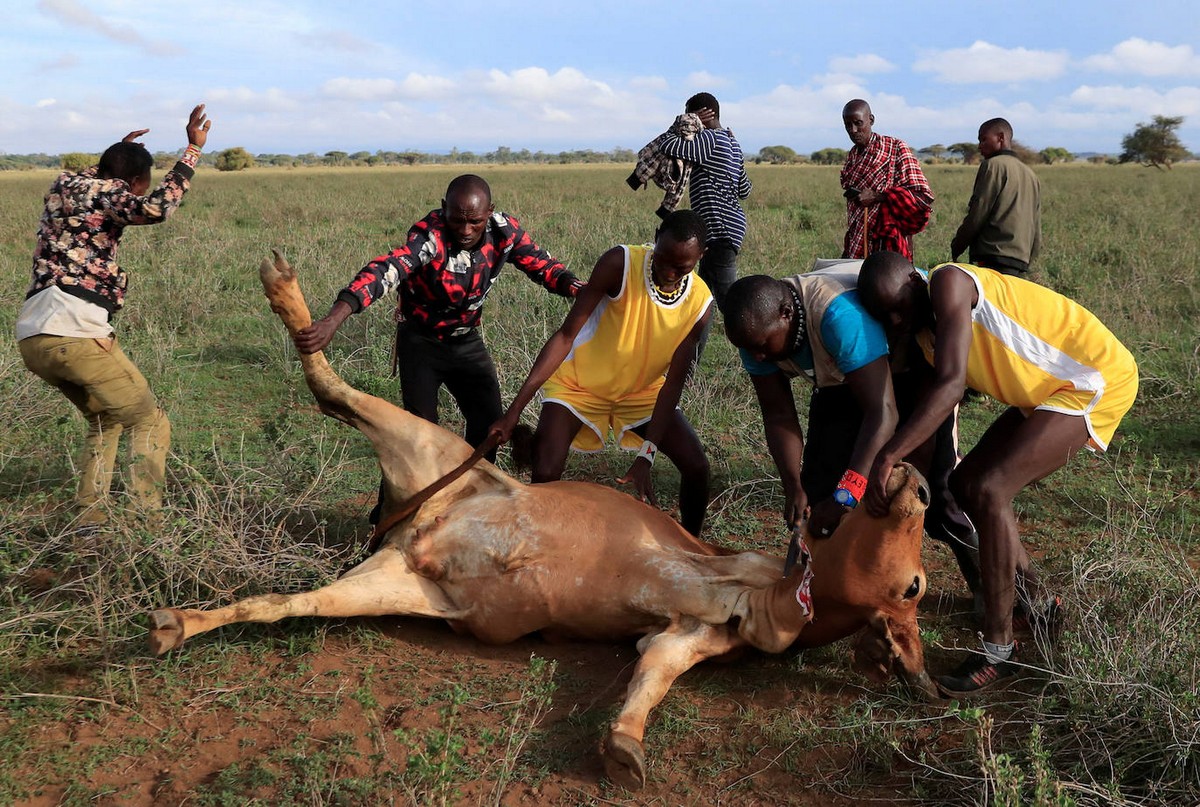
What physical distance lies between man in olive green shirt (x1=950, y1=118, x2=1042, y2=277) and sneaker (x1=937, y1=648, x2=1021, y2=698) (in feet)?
11.6

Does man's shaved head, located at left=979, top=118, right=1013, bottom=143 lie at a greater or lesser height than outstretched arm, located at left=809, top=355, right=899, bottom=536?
greater

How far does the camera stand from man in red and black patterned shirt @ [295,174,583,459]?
148 inches

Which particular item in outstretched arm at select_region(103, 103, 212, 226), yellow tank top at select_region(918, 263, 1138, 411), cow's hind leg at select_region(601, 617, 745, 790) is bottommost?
cow's hind leg at select_region(601, 617, 745, 790)

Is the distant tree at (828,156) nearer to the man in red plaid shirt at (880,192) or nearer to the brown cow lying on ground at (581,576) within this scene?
the man in red plaid shirt at (880,192)

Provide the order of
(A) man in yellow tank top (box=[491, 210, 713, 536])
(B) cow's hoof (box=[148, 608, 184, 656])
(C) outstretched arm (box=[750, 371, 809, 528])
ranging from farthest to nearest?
(A) man in yellow tank top (box=[491, 210, 713, 536])
(C) outstretched arm (box=[750, 371, 809, 528])
(B) cow's hoof (box=[148, 608, 184, 656])

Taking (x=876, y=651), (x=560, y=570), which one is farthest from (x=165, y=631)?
(x=876, y=651)

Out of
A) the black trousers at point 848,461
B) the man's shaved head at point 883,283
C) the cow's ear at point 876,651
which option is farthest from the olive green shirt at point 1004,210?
the cow's ear at point 876,651

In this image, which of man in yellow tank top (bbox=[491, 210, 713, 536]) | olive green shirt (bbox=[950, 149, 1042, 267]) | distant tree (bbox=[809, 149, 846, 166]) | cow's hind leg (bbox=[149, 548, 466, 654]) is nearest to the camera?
cow's hind leg (bbox=[149, 548, 466, 654])

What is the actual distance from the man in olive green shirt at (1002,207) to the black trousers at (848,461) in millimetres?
2803

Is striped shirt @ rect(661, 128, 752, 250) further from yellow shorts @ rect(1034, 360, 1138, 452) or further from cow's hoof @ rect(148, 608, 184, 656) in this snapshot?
cow's hoof @ rect(148, 608, 184, 656)

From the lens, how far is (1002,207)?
6.06 m

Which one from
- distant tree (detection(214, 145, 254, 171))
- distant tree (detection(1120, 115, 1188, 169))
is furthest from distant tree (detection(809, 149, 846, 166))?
distant tree (detection(214, 145, 254, 171))

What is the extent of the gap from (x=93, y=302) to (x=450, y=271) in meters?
1.51

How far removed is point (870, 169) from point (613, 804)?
4.58 metres
